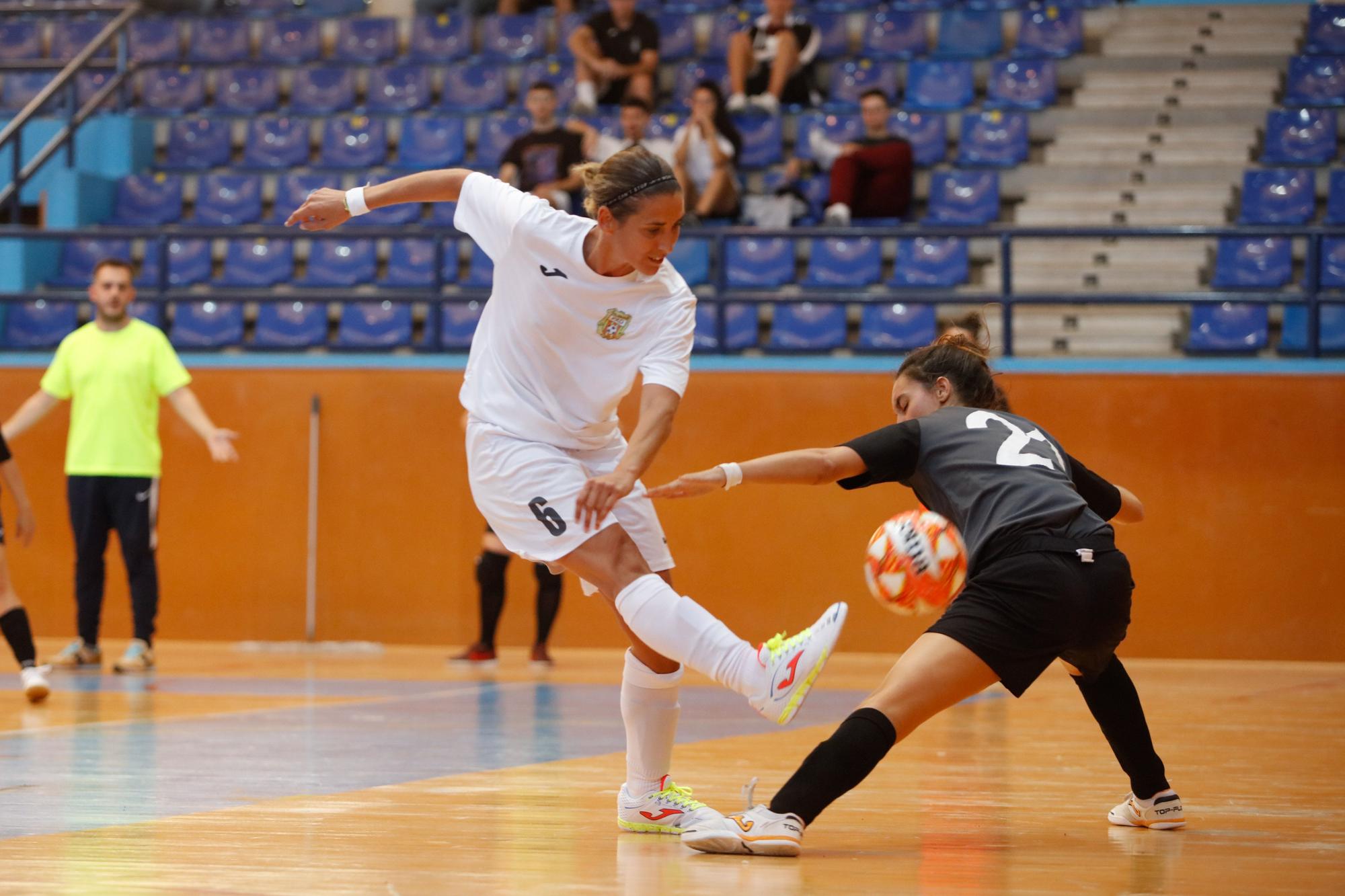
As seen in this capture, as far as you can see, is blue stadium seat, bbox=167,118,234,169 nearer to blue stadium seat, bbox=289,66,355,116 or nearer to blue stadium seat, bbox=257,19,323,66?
blue stadium seat, bbox=289,66,355,116

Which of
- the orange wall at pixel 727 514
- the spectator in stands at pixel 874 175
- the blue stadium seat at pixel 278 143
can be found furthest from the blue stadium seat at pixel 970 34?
the blue stadium seat at pixel 278 143

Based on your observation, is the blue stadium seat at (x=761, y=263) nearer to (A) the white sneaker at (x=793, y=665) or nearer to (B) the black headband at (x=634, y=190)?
(B) the black headband at (x=634, y=190)

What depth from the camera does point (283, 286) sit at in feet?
44.1

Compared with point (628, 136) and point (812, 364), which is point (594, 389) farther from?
point (628, 136)

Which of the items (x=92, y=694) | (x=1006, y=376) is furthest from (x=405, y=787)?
(x=1006, y=376)

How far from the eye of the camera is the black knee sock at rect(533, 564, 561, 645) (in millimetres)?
10250

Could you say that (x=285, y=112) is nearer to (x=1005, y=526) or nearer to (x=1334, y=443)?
(x=1334, y=443)

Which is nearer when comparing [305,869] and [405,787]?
[305,869]

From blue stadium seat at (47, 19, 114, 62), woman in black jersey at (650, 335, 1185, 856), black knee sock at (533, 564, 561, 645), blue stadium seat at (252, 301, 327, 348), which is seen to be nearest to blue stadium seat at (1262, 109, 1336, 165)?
black knee sock at (533, 564, 561, 645)

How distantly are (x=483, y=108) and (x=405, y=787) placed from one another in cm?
1052

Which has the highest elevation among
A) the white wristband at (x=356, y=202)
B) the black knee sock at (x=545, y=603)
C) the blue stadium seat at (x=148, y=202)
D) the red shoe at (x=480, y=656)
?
the white wristband at (x=356, y=202)

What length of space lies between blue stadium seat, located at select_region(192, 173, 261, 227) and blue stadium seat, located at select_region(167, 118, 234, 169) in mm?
576

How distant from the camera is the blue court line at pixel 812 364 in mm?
10789

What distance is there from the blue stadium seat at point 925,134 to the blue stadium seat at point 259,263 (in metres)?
5.10
